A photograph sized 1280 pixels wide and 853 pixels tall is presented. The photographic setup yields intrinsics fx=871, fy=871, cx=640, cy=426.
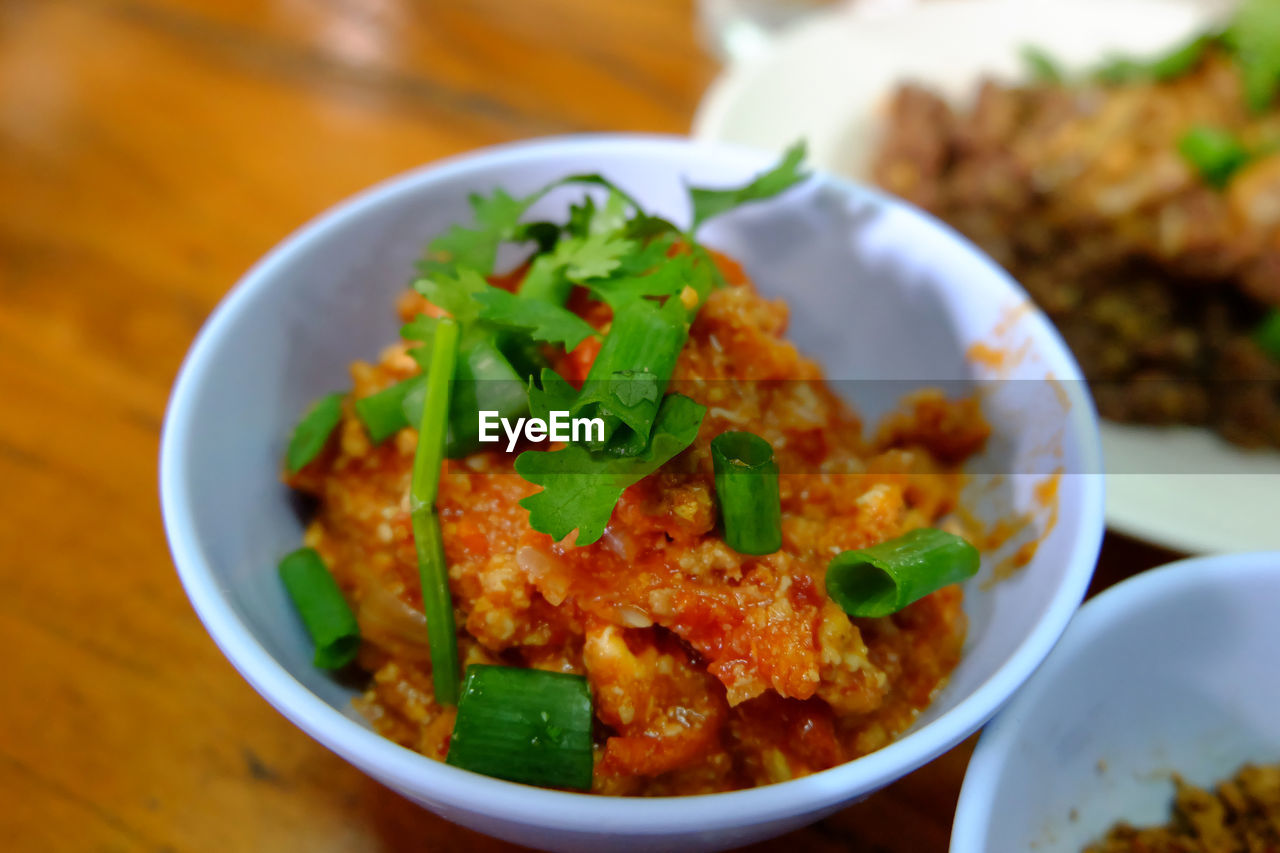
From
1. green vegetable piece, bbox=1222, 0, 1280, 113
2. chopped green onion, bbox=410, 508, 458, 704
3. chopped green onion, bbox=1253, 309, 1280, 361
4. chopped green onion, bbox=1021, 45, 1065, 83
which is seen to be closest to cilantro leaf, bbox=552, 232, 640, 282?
chopped green onion, bbox=410, 508, 458, 704

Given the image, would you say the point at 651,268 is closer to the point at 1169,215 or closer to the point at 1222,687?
the point at 1222,687

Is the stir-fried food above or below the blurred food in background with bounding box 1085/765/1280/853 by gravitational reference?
above

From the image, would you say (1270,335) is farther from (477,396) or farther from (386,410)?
(386,410)

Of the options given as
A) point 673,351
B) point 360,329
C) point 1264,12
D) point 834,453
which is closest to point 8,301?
point 360,329

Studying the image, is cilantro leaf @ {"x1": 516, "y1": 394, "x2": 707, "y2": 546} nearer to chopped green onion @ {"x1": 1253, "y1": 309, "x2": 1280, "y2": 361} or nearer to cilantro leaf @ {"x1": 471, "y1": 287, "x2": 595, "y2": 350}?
cilantro leaf @ {"x1": 471, "y1": 287, "x2": 595, "y2": 350}

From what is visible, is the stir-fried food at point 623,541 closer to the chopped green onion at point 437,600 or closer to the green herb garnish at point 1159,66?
the chopped green onion at point 437,600

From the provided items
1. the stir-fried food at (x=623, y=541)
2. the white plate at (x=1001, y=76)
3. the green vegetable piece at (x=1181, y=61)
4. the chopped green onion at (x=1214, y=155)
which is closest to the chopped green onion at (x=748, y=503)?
the stir-fried food at (x=623, y=541)

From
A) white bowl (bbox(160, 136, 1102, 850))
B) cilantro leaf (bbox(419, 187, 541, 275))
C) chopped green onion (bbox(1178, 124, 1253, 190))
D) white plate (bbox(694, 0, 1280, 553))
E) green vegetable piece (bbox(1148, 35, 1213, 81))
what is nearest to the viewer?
white bowl (bbox(160, 136, 1102, 850))
